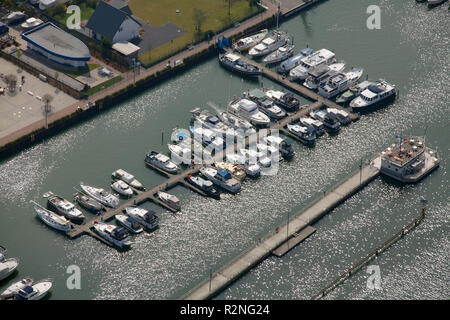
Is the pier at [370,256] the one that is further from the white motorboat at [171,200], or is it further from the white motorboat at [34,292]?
the white motorboat at [34,292]

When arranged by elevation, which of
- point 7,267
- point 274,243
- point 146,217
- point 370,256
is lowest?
point 370,256

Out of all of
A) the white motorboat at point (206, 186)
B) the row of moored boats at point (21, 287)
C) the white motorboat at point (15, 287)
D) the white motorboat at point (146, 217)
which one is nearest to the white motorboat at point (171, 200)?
the white motorboat at point (146, 217)

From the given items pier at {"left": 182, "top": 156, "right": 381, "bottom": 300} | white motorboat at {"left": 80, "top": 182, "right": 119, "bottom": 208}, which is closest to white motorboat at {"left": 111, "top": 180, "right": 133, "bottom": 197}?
white motorboat at {"left": 80, "top": 182, "right": 119, "bottom": 208}

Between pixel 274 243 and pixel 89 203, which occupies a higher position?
pixel 89 203

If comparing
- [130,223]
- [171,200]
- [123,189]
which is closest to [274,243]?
[171,200]

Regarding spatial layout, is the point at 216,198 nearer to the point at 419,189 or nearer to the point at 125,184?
the point at 125,184

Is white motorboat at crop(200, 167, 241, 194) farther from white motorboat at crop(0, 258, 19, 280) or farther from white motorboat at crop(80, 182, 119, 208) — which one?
white motorboat at crop(0, 258, 19, 280)

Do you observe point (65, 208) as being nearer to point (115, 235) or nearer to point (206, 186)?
point (115, 235)
